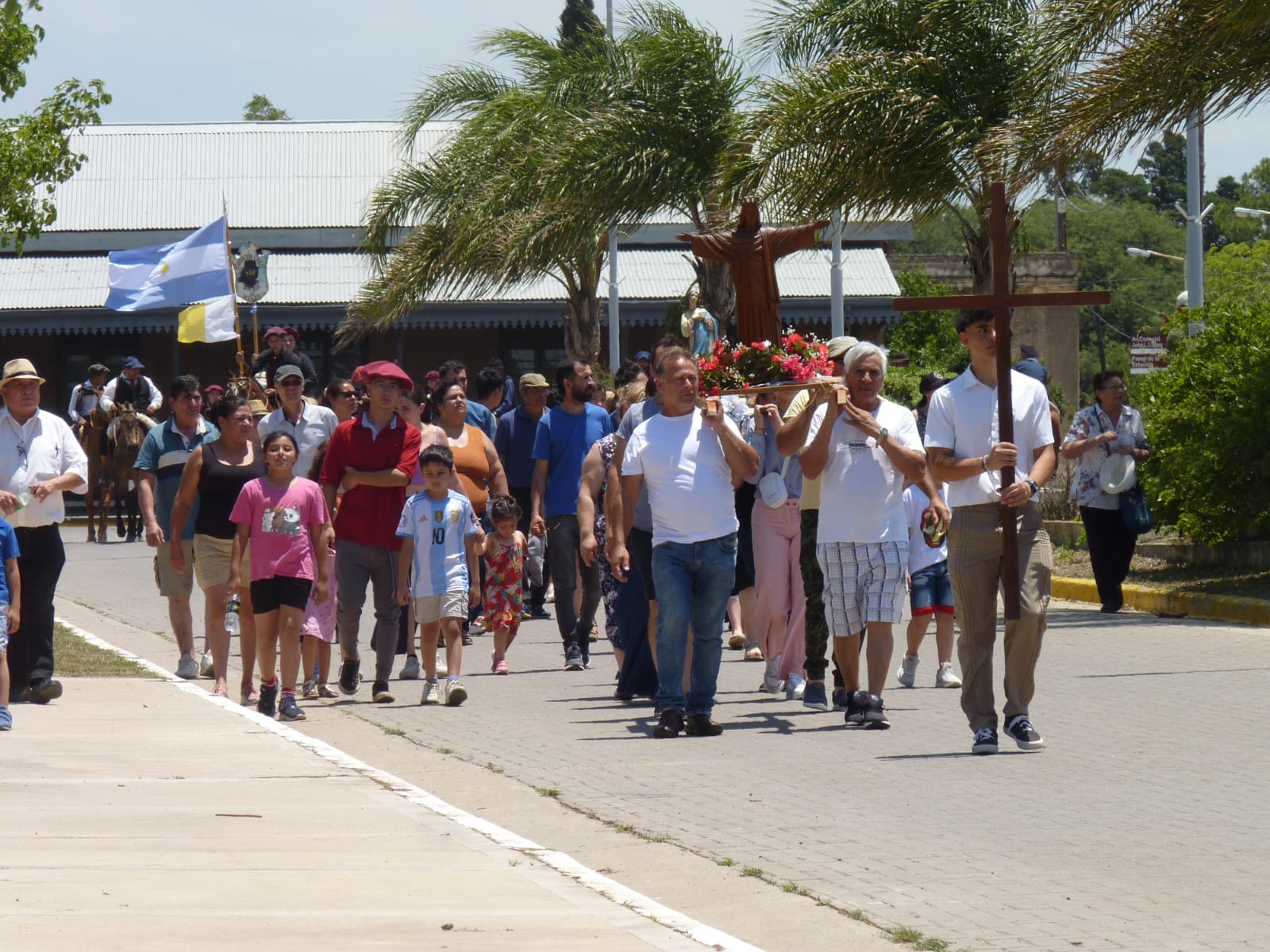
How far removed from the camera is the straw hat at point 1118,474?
15.6 m

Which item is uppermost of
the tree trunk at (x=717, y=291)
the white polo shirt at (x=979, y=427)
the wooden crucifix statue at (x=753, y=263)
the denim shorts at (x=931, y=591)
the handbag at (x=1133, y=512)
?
the tree trunk at (x=717, y=291)

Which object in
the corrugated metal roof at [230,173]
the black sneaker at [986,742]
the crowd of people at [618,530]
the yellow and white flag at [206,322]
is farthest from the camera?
the corrugated metal roof at [230,173]

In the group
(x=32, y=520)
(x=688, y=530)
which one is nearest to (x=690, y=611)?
(x=688, y=530)

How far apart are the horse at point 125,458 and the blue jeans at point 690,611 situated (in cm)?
1737

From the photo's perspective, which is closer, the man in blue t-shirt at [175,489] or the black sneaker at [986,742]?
the black sneaker at [986,742]

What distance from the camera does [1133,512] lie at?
1577 cm

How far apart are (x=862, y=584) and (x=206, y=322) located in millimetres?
15341

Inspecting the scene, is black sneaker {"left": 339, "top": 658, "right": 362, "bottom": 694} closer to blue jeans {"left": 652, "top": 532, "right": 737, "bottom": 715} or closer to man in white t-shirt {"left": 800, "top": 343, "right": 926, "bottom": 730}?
blue jeans {"left": 652, "top": 532, "right": 737, "bottom": 715}

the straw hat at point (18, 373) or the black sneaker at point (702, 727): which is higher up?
the straw hat at point (18, 373)

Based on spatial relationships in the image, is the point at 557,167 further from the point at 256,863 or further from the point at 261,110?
the point at 261,110

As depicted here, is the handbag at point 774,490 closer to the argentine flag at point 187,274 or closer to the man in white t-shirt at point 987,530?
the man in white t-shirt at point 987,530

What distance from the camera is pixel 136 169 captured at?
130ft

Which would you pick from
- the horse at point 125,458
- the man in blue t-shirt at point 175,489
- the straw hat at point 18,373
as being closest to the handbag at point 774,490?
the man in blue t-shirt at point 175,489

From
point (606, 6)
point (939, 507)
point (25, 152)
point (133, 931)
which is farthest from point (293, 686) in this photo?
point (606, 6)
